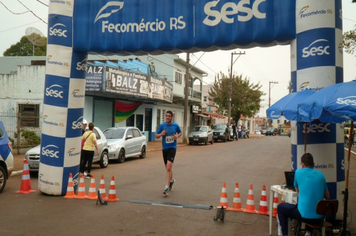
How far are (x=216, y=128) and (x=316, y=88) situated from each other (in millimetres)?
31039

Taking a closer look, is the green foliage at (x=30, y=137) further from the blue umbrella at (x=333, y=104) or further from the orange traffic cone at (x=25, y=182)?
the blue umbrella at (x=333, y=104)

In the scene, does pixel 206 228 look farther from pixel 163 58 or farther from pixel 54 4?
pixel 163 58

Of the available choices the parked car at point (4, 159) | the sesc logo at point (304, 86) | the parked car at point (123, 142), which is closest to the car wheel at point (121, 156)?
the parked car at point (123, 142)

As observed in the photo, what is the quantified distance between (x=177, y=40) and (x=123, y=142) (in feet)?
29.5

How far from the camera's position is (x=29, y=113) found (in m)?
21.6

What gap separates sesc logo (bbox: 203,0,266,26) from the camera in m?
7.29

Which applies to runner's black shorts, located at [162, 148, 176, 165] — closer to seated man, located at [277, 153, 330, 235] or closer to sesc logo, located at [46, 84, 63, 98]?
sesc logo, located at [46, 84, 63, 98]

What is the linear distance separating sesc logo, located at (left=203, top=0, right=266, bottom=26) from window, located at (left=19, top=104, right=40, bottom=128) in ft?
53.9

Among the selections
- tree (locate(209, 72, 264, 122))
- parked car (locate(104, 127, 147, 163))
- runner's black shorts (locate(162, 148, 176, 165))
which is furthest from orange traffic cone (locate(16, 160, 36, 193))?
tree (locate(209, 72, 264, 122))

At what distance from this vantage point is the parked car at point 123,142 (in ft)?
50.5

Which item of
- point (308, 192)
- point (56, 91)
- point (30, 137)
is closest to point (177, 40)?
point (56, 91)

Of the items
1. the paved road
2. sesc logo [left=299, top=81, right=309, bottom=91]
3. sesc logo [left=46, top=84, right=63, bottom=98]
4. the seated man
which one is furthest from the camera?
sesc logo [left=46, top=84, right=63, bottom=98]

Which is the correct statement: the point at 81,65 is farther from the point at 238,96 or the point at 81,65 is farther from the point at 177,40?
the point at 238,96

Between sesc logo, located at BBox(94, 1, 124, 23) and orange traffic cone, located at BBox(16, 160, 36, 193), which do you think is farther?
orange traffic cone, located at BBox(16, 160, 36, 193)
